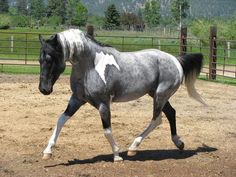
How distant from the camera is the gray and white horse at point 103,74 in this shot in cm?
547

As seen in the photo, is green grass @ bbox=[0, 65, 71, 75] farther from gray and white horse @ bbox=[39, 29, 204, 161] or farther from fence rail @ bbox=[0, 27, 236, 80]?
gray and white horse @ bbox=[39, 29, 204, 161]

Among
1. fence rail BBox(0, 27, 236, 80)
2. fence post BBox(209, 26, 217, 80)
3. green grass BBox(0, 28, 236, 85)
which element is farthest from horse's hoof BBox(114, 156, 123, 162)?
fence post BBox(209, 26, 217, 80)

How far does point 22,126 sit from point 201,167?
3.30 meters

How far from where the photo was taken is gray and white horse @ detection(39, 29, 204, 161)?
5.47 meters

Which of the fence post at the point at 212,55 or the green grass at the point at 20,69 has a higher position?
the fence post at the point at 212,55

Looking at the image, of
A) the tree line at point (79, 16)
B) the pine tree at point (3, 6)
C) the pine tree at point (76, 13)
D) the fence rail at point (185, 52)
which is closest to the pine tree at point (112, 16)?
the tree line at point (79, 16)

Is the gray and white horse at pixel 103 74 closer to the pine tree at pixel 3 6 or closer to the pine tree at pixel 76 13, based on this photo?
Answer: the pine tree at pixel 76 13

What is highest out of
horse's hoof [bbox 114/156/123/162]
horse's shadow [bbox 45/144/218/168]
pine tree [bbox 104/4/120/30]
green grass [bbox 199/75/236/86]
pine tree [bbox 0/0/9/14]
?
pine tree [bbox 0/0/9/14]

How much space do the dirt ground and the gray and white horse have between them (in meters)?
0.30

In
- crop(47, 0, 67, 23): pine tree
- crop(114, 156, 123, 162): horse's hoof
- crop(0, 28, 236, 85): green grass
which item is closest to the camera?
crop(114, 156, 123, 162): horse's hoof

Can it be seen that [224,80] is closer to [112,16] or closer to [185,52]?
[185,52]

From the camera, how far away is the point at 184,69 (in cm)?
657

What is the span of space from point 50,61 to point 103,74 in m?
0.66

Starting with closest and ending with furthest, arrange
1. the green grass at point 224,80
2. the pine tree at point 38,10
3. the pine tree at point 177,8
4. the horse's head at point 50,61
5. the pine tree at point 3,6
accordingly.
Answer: the horse's head at point 50,61 < the green grass at point 224,80 < the pine tree at point 177,8 < the pine tree at point 38,10 < the pine tree at point 3,6
